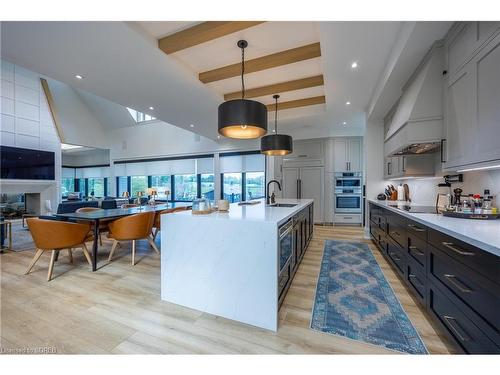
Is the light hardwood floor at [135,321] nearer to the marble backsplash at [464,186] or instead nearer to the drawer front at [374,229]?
the drawer front at [374,229]

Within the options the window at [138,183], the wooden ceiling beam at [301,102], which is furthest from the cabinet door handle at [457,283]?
the window at [138,183]

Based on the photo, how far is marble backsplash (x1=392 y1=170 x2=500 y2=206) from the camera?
6.20ft

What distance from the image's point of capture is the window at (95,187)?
10047mm

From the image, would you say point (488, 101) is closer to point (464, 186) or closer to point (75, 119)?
point (464, 186)

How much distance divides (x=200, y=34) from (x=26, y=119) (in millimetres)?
7514

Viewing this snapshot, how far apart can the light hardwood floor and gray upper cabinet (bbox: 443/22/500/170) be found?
1.46 meters

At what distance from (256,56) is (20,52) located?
269cm

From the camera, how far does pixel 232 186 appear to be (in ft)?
25.0

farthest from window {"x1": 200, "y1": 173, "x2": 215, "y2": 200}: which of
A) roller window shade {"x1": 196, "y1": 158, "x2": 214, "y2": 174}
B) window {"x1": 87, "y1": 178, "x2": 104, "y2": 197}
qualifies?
window {"x1": 87, "y1": 178, "x2": 104, "y2": 197}

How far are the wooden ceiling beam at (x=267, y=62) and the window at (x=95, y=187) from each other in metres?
9.49

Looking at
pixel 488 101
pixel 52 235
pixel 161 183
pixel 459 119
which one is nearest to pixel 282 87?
pixel 459 119

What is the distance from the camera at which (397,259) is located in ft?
8.22
